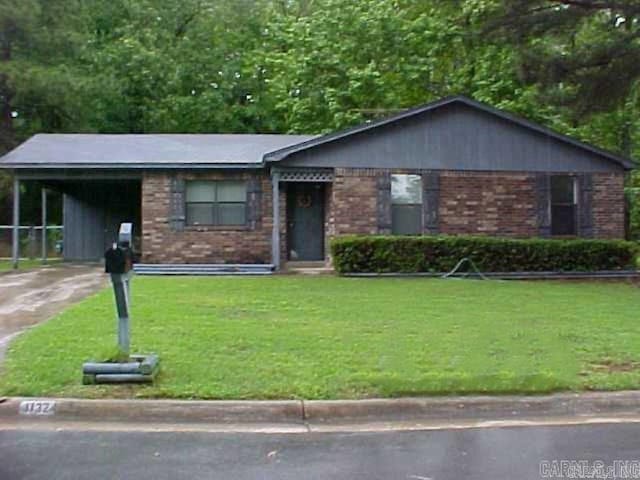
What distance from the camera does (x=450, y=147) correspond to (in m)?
19.8

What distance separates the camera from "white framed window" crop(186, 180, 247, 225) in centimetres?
2047

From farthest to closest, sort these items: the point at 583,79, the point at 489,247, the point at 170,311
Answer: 1. the point at 489,247
2. the point at 583,79
3. the point at 170,311

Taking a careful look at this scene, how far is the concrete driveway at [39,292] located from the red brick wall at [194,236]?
169 cm

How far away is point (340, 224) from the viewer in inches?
767

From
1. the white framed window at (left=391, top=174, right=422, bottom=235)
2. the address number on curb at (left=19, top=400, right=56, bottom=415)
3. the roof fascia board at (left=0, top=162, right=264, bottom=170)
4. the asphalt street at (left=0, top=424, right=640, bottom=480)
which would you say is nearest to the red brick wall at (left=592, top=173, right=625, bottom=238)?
the white framed window at (left=391, top=174, right=422, bottom=235)

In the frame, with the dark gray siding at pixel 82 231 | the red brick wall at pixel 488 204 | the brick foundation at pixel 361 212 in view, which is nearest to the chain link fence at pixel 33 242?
the dark gray siding at pixel 82 231

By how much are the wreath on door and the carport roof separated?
4.86ft

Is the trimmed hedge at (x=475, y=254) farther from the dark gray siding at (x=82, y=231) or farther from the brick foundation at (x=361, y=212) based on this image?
the dark gray siding at (x=82, y=231)

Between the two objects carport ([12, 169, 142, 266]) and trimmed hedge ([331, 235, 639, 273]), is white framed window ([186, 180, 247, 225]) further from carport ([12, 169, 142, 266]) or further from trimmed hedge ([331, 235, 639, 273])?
carport ([12, 169, 142, 266])

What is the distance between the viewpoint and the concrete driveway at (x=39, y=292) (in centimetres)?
1113

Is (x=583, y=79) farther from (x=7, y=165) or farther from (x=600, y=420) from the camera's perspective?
(x=7, y=165)

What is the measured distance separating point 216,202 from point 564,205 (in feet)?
30.3

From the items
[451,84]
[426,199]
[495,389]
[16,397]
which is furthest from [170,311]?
[451,84]

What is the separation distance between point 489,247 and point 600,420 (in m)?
12.3
